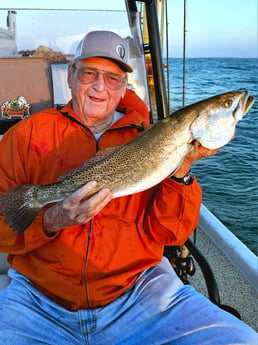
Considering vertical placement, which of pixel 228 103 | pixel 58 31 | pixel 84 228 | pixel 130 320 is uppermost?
pixel 58 31

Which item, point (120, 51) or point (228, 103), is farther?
point (120, 51)

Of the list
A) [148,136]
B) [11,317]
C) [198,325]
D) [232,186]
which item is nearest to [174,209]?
[148,136]

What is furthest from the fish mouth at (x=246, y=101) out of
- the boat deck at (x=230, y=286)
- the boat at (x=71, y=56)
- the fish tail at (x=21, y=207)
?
the boat deck at (x=230, y=286)

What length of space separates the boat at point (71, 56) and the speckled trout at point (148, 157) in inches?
54.6

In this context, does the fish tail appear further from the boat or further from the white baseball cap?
the boat

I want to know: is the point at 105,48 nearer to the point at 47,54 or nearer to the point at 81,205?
the point at 81,205

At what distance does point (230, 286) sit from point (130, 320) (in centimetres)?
174

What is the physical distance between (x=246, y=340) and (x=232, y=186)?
996 cm

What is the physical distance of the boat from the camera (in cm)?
373

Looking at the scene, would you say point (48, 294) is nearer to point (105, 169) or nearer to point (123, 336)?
point (123, 336)

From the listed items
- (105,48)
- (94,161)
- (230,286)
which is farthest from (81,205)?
(230,286)

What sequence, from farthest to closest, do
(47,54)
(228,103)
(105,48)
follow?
(47,54), (105,48), (228,103)

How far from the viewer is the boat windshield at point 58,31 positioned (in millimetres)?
4055

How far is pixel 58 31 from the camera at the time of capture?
13.5 feet
